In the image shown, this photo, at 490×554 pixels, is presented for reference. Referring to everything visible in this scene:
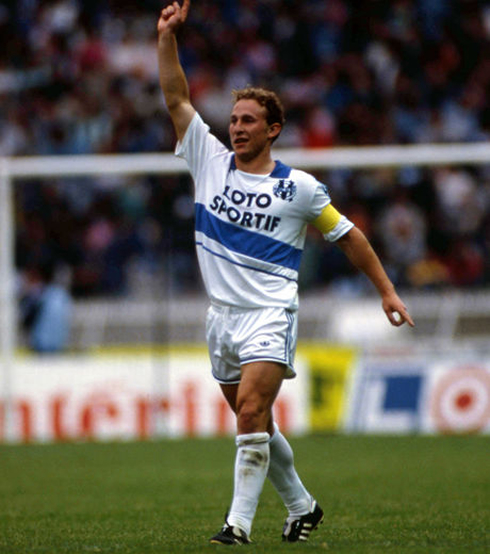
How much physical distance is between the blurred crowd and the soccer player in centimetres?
1040

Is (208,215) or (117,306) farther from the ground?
(208,215)

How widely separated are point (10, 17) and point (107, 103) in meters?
3.40

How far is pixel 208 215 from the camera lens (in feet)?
20.6

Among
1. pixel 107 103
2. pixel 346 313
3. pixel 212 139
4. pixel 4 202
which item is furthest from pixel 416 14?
pixel 212 139

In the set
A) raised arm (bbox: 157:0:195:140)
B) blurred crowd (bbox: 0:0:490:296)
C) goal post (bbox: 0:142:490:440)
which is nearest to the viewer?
raised arm (bbox: 157:0:195:140)

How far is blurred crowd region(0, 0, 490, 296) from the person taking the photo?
17.5 metres

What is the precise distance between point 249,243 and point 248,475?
45.3 inches

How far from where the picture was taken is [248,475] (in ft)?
19.3

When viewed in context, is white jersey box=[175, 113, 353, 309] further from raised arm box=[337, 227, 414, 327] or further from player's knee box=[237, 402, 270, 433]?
player's knee box=[237, 402, 270, 433]

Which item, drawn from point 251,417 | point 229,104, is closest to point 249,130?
point 251,417

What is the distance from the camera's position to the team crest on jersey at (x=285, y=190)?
20.4 ft

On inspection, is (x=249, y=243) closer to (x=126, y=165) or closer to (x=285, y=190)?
(x=285, y=190)

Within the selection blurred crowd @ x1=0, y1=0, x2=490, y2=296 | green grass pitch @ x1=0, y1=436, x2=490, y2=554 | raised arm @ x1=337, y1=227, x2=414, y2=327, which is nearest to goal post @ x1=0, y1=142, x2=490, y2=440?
blurred crowd @ x1=0, y1=0, x2=490, y2=296

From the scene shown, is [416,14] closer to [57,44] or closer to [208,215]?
[57,44]
